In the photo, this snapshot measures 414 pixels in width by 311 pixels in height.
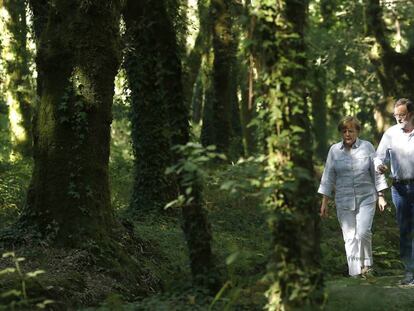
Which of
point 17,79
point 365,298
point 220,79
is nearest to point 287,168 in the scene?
point 365,298

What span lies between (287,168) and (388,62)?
642 inches

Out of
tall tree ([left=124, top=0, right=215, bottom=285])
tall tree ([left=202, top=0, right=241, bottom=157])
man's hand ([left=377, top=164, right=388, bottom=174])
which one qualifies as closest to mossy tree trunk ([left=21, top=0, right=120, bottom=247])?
tall tree ([left=124, top=0, right=215, bottom=285])

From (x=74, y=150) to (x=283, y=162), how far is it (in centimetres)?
441

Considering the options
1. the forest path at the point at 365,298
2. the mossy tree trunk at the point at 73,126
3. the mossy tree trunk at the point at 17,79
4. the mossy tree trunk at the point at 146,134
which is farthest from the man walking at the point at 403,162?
the mossy tree trunk at the point at 17,79

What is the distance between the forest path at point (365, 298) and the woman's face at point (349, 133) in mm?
2572

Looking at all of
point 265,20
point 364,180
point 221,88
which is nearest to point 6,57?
point 221,88

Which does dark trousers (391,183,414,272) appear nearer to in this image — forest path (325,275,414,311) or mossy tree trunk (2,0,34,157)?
forest path (325,275,414,311)

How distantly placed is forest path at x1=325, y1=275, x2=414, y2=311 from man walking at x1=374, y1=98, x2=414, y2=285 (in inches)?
66.6

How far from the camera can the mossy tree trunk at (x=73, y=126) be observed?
9.61 m

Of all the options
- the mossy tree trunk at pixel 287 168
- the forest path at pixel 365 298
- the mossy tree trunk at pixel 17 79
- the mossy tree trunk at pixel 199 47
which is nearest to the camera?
the mossy tree trunk at pixel 287 168

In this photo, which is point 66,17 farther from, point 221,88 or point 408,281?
point 221,88

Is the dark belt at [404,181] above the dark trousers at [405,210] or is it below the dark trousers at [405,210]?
above

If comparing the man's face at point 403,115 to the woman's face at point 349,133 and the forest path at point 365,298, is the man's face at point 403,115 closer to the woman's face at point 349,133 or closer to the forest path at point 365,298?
the woman's face at point 349,133

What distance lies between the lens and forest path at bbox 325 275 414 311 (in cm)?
663
